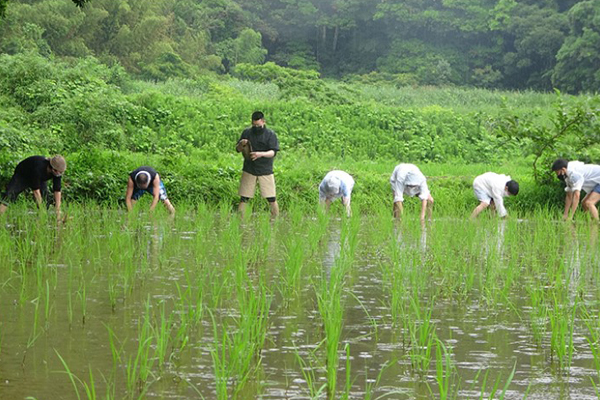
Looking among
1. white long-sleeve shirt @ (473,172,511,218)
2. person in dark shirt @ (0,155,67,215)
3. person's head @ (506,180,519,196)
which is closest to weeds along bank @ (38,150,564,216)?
white long-sleeve shirt @ (473,172,511,218)

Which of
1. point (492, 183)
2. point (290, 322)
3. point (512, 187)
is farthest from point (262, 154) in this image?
point (290, 322)

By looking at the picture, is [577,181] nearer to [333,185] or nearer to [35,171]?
[333,185]

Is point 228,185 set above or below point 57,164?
below

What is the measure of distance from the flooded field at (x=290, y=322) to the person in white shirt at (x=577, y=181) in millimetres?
3220

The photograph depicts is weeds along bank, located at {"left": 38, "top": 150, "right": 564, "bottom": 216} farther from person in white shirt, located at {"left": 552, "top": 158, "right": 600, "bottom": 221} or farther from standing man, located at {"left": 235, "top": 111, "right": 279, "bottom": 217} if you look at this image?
standing man, located at {"left": 235, "top": 111, "right": 279, "bottom": 217}

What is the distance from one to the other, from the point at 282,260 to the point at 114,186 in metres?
5.96

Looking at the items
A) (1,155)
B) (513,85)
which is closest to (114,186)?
(1,155)

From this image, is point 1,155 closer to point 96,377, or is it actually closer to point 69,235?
point 69,235

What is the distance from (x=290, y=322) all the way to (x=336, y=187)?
6001mm

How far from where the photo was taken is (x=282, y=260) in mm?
7203

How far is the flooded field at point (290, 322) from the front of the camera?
3.51 m

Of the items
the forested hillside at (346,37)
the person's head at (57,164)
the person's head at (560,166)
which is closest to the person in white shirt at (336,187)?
the person's head at (560,166)

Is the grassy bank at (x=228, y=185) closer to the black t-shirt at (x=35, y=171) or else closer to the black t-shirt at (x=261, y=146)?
the black t-shirt at (x=261, y=146)

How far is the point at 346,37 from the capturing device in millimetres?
52625
